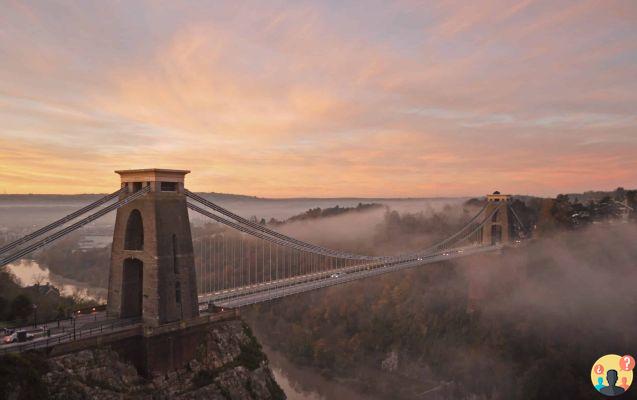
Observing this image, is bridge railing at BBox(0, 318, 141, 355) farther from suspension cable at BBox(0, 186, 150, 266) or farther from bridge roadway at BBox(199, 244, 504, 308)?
bridge roadway at BBox(199, 244, 504, 308)

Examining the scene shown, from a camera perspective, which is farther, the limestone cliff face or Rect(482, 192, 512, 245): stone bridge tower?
Rect(482, 192, 512, 245): stone bridge tower

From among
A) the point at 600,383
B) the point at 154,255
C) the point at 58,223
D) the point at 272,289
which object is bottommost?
the point at 600,383

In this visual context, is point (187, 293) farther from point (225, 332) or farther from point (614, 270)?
point (614, 270)

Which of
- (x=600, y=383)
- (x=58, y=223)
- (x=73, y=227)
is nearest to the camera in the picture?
(x=73, y=227)

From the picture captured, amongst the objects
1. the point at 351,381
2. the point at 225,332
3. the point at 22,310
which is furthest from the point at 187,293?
the point at 351,381

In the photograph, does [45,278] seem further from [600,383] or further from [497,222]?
[600,383]

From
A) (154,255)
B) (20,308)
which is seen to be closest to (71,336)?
(154,255)

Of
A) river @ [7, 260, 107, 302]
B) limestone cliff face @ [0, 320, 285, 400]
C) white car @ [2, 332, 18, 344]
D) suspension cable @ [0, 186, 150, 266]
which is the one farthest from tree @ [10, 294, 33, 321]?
river @ [7, 260, 107, 302]
